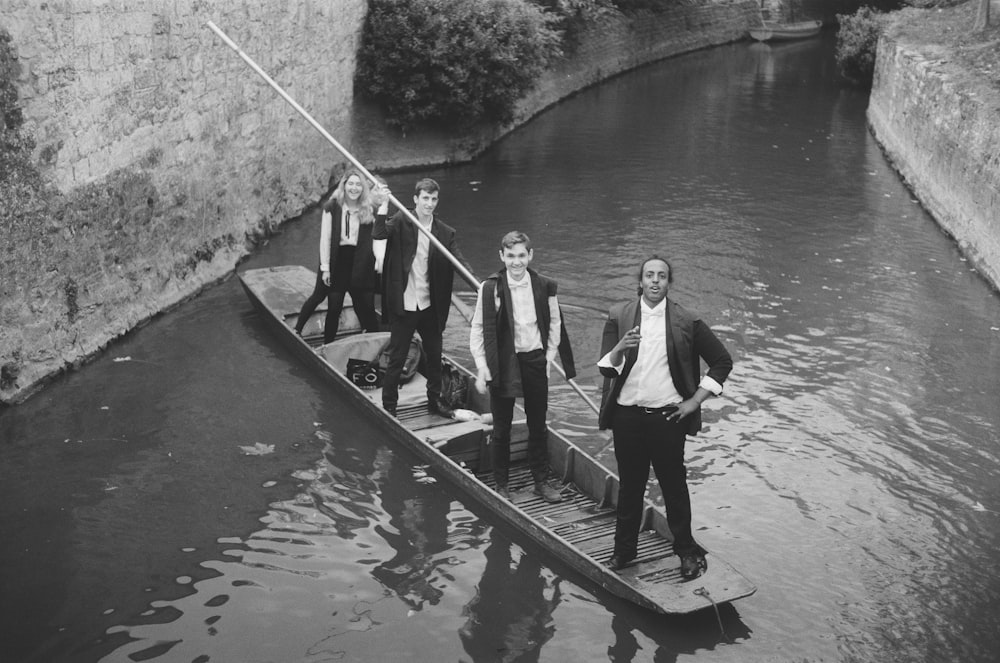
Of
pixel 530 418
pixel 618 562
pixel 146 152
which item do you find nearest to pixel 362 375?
pixel 530 418

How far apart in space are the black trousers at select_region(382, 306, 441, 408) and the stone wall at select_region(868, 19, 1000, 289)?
23.5ft

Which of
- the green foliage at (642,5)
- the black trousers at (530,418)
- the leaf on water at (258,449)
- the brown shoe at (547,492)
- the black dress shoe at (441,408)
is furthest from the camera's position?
the green foliage at (642,5)

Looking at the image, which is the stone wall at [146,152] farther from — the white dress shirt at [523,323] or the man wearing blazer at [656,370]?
the man wearing blazer at [656,370]

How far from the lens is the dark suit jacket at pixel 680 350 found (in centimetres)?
620

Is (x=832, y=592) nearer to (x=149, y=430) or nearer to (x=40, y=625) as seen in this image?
(x=40, y=625)

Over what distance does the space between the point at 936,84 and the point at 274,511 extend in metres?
13.4

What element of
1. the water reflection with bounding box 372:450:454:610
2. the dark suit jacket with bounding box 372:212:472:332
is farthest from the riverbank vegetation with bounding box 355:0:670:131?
the water reflection with bounding box 372:450:454:610

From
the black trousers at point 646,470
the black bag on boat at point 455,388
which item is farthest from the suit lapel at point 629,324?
the black bag on boat at point 455,388

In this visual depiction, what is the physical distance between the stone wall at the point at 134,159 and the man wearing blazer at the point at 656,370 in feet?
16.6

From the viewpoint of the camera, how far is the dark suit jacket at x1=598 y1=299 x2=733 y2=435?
20.3ft

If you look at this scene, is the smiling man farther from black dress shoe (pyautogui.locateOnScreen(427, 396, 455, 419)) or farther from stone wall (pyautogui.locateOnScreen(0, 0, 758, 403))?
stone wall (pyautogui.locateOnScreen(0, 0, 758, 403))

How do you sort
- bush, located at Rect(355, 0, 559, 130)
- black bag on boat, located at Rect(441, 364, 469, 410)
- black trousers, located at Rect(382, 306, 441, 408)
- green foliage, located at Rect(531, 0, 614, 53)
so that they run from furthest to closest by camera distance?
green foliage, located at Rect(531, 0, 614, 53), bush, located at Rect(355, 0, 559, 130), black bag on boat, located at Rect(441, 364, 469, 410), black trousers, located at Rect(382, 306, 441, 408)

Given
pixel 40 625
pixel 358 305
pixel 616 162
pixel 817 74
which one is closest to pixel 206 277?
pixel 358 305

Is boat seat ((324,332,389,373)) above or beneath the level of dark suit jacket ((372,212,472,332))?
beneath
